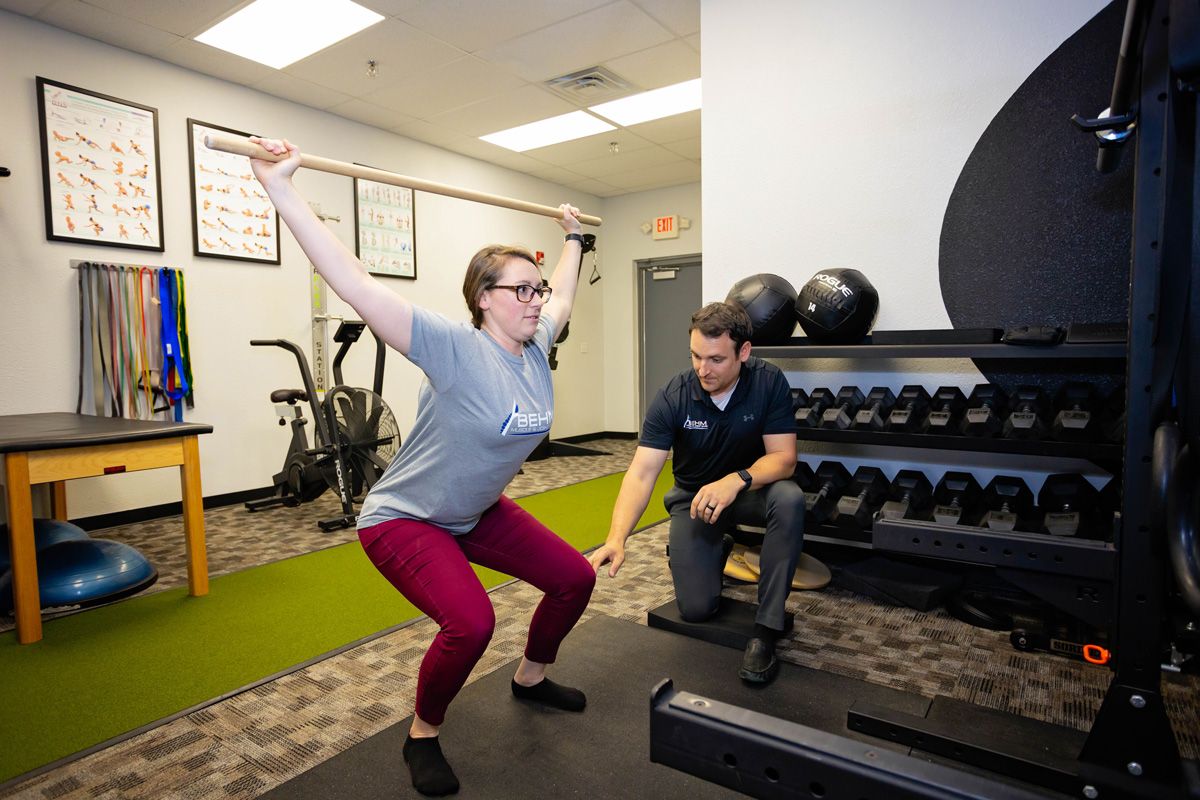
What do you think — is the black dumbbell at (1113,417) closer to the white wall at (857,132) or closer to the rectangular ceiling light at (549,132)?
the white wall at (857,132)

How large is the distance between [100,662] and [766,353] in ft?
8.72

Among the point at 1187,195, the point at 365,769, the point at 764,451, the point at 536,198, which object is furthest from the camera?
the point at 536,198

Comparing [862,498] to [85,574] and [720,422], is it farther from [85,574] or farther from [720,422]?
[85,574]

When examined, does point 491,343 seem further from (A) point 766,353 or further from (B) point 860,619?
(B) point 860,619

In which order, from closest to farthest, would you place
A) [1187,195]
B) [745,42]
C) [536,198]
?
[1187,195], [745,42], [536,198]

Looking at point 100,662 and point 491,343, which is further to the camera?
point 100,662

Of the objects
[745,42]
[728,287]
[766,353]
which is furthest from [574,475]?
[745,42]

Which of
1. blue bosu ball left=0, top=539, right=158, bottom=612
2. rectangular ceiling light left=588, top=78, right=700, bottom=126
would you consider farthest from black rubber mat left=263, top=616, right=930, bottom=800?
rectangular ceiling light left=588, top=78, right=700, bottom=126

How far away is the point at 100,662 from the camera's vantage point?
2281 mm

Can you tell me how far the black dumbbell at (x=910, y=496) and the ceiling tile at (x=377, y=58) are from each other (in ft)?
11.4

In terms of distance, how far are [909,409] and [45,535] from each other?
351 cm

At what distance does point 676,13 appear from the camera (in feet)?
12.2

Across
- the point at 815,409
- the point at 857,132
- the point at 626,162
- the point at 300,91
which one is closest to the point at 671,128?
the point at 626,162

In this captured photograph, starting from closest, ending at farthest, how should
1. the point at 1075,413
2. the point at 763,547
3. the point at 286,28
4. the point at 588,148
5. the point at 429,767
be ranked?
the point at 429,767 → the point at 763,547 → the point at 1075,413 → the point at 286,28 → the point at 588,148
